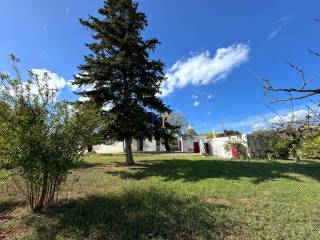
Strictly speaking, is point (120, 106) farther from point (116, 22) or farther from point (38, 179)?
point (38, 179)

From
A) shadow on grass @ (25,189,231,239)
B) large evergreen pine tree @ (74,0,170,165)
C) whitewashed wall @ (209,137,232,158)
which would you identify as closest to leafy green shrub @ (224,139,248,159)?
whitewashed wall @ (209,137,232,158)

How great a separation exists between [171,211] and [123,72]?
10.6 m

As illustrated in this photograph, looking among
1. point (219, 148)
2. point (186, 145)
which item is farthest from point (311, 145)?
point (186, 145)

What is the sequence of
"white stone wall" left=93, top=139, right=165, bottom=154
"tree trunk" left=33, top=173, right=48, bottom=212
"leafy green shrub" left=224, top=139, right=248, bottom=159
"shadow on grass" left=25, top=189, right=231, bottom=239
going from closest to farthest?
"shadow on grass" left=25, top=189, right=231, bottom=239
"tree trunk" left=33, top=173, right=48, bottom=212
"leafy green shrub" left=224, top=139, right=248, bottom=159
"white stone wall" left=93, top=139, right=165, bottom=154

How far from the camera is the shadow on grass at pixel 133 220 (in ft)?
16.2

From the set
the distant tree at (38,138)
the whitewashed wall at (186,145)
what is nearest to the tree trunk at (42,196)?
the distant tree at (38,138)

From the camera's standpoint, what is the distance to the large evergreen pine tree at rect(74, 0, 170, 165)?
14195 mm

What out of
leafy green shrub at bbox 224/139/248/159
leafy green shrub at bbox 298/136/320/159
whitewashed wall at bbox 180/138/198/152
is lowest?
leafy green shrub at bbox 298/136/320/159

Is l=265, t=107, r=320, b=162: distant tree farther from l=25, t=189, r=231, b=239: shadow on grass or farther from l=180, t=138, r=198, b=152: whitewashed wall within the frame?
l=180, t=138, r=198, b=152: whitewashed wall

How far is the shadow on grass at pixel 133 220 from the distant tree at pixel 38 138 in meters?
0.91

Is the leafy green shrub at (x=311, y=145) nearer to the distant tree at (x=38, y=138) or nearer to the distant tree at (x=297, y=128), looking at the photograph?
the distant tree at (x=297, y=128)

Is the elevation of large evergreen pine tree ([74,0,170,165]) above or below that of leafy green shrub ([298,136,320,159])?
above

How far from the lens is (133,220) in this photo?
5.59m

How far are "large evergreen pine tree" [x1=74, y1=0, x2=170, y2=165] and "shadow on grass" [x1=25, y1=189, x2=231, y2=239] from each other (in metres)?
7.17
